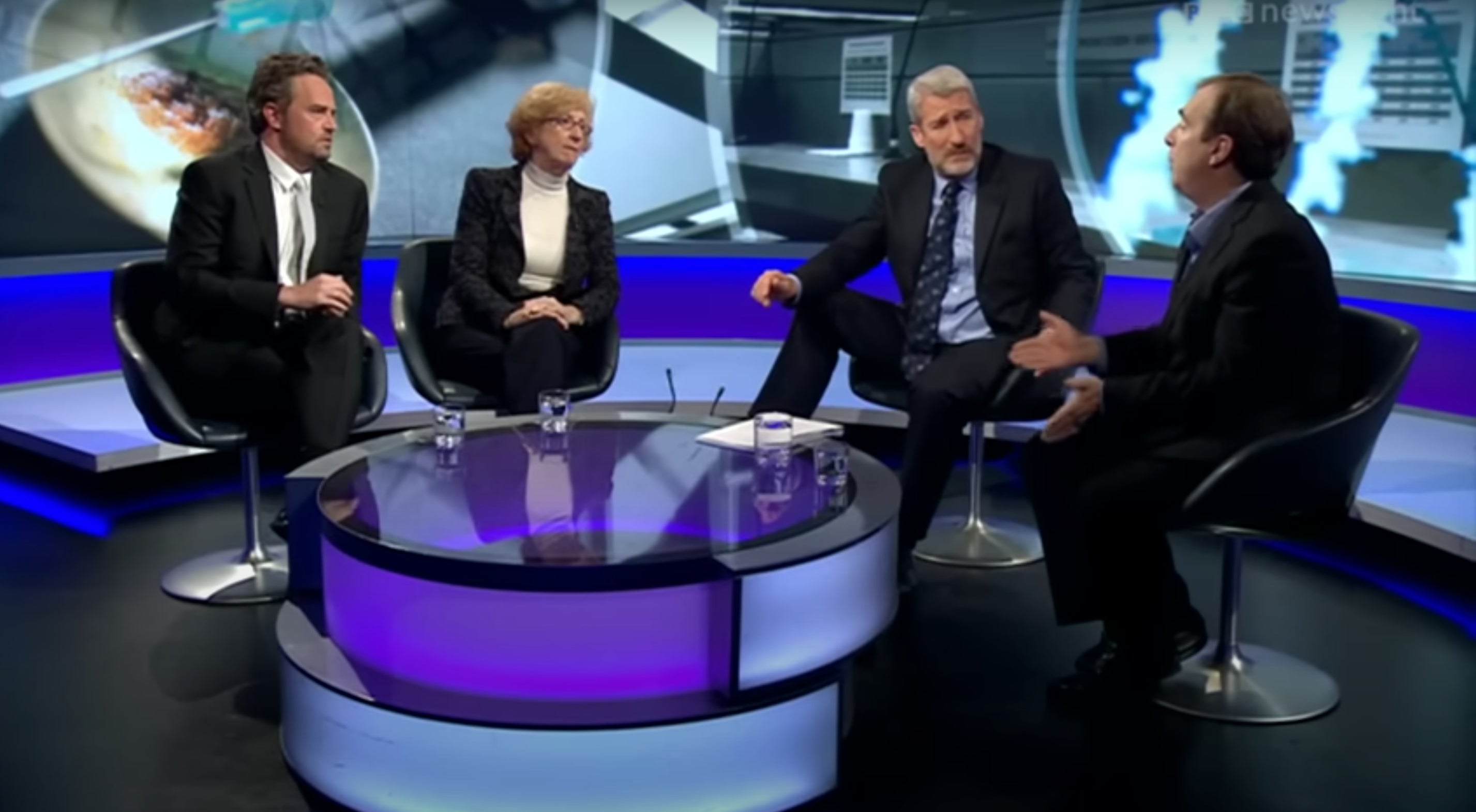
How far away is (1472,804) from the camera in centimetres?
258

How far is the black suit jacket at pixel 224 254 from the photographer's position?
362 centimetres

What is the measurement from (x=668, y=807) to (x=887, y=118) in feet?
14.3

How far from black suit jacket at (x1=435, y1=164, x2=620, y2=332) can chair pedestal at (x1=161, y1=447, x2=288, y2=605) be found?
0.76 m

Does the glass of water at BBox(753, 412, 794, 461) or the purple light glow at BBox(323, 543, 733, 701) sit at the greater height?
the glass of water at BBox(753, 412, 794, 461)

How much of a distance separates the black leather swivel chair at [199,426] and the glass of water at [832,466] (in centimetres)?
139

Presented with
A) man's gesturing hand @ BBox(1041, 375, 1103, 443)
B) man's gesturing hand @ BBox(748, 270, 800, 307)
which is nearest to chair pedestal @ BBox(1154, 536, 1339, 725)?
man's gesturing hand @ BBox(1041, 375, 1103, 443)

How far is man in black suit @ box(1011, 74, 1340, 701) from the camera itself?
2746 millimetres

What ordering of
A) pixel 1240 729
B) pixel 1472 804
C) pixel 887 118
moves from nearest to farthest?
pixel 1472 804 < pixel 1240 729 < pixel 887 118

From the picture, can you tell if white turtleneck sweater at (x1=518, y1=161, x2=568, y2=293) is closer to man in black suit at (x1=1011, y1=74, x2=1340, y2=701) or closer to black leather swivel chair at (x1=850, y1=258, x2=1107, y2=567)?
black leather swivel chair at (x1=850, y1=258, x2=1107, y2=567)

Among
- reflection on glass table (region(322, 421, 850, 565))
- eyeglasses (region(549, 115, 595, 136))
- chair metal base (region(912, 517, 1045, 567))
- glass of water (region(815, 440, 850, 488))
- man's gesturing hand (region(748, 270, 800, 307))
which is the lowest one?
chair metal base (region(912, 517, 1045, 567))

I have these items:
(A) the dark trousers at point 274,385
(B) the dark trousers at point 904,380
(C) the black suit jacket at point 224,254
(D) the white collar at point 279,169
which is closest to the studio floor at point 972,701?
(B) the dark trousers at point 904,380

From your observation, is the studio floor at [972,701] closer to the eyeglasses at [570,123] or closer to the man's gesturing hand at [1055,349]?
the man's gesturing hand at [1055,349]

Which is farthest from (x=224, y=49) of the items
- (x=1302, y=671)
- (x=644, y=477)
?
(x=1302, y=671)

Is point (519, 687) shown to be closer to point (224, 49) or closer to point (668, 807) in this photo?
point (668, 807)
